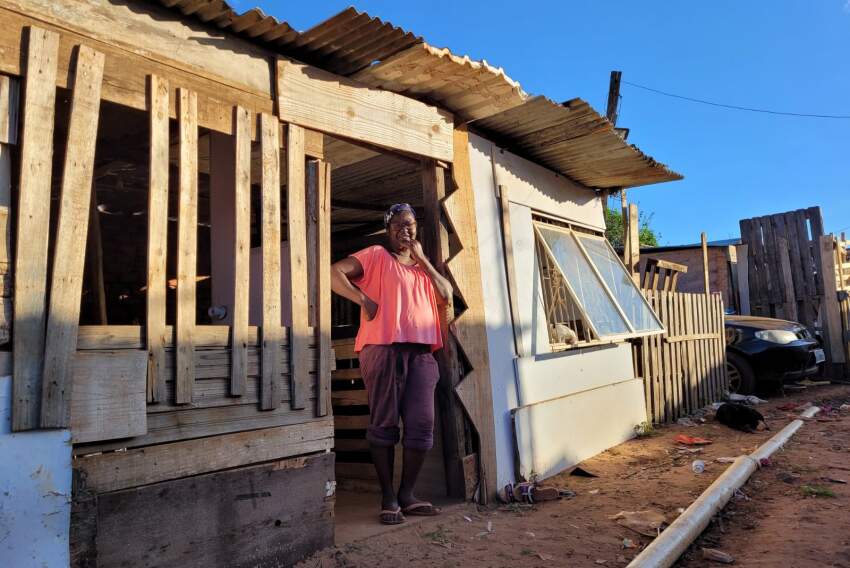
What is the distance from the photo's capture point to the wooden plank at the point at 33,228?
260 cm

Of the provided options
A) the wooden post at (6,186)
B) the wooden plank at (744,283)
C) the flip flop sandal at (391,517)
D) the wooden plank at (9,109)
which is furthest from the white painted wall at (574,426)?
the wooden plank at (744,283)

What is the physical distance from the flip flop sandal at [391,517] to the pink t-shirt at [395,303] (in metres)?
1.07

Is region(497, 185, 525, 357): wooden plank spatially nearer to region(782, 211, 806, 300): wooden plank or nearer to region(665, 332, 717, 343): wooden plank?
region(665, 332, 717, 343): wooden plank

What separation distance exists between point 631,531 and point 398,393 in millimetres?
1727

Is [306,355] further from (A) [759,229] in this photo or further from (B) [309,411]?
(A) [759,229]

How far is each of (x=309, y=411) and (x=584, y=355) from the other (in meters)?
3.62

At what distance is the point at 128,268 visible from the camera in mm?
7090

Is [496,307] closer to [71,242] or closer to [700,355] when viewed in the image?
[71,242]

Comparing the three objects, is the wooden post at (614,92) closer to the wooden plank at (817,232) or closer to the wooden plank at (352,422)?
the wooden plank at (817,232)

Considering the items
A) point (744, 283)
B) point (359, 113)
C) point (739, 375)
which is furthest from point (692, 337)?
point (359, 113)

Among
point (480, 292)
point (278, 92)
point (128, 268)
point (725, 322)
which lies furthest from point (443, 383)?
point (725, 322)

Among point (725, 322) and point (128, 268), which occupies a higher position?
point (128, 268)

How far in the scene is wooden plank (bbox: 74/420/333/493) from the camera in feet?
9.42

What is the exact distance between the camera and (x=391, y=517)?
4.23 metres
